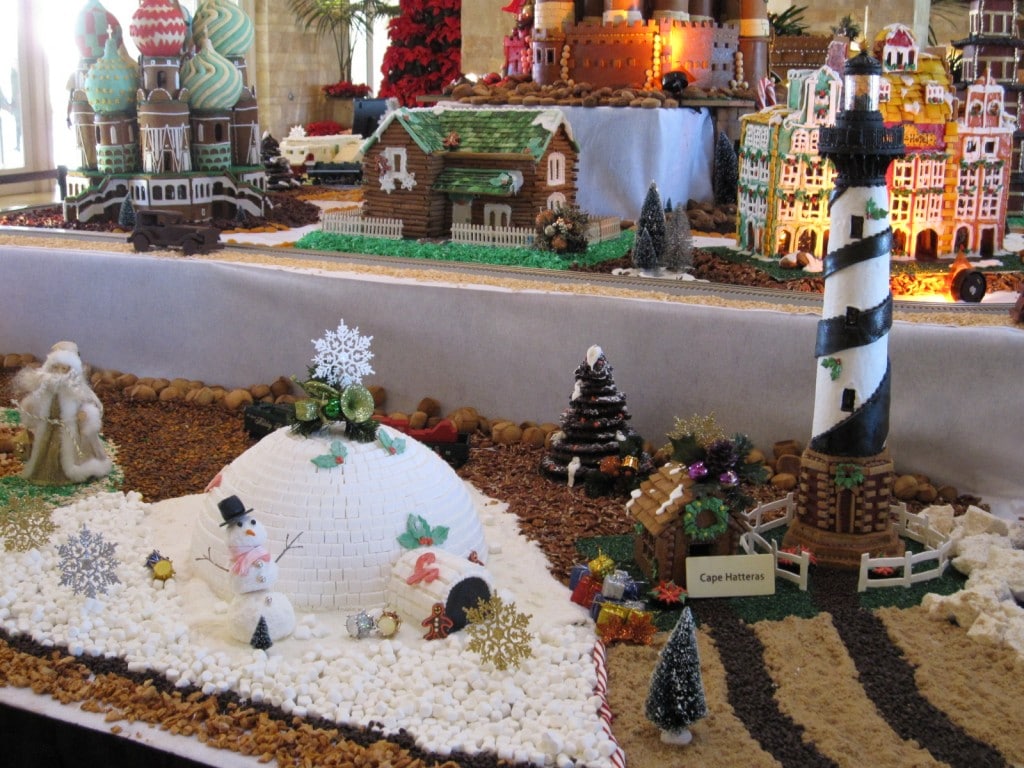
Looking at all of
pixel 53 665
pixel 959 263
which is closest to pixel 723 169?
pixel 959 263

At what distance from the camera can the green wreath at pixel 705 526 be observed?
18.0 feet

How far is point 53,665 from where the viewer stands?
190 inches

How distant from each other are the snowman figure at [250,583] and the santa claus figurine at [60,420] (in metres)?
2.02

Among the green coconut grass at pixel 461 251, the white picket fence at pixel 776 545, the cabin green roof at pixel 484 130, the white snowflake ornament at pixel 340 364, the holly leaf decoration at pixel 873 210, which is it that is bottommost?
the white picket fence at pixel 776 545

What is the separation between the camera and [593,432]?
6887 mm

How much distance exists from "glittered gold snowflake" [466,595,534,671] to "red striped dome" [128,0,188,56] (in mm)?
6042

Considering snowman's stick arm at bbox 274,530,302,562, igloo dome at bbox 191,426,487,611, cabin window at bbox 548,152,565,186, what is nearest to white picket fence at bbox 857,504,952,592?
igloo dome at bbox 191,426,487,611

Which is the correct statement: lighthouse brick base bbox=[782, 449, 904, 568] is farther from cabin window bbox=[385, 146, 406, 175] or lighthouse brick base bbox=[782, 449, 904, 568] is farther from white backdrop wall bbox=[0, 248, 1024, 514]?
cabin window bbox=[385, 146, 406, 175]

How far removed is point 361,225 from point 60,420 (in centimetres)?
327

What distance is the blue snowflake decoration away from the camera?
5297mm

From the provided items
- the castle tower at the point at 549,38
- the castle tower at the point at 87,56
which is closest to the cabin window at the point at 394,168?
the castle tower at the point at 549,38

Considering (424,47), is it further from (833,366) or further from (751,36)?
(833,366)

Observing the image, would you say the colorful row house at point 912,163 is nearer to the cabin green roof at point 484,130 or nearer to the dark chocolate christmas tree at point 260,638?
the cabin green roof at point 484,130

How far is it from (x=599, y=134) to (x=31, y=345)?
15.3 ft
